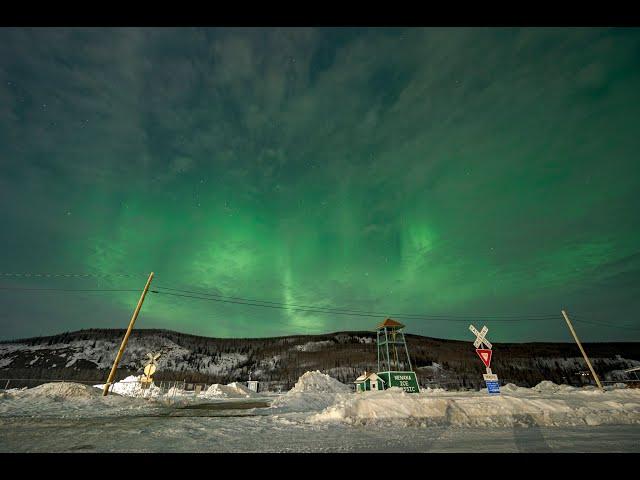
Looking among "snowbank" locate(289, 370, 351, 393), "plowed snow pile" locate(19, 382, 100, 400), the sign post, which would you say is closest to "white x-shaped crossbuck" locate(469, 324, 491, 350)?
the sign post

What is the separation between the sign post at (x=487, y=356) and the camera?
34.6 ft

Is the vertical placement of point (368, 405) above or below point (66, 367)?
below

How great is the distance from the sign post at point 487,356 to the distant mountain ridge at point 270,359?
84432 mm

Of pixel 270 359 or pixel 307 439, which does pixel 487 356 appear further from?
pixel 270 359

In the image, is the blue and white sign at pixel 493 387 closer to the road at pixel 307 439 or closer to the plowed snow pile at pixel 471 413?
the plowed snow pile at pixel 471 413

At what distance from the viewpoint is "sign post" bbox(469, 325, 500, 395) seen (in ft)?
34.6

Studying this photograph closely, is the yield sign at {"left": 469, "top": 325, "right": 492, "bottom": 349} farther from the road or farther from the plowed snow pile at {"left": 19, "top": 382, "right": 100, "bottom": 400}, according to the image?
the plowed snow pile at {"left": 19, "top": 382, "right": 100, "bottom": 400}

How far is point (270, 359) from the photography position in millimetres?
119812

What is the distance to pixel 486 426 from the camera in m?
8.17

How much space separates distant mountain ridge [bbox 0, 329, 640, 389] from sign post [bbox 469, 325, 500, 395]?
8443cm
